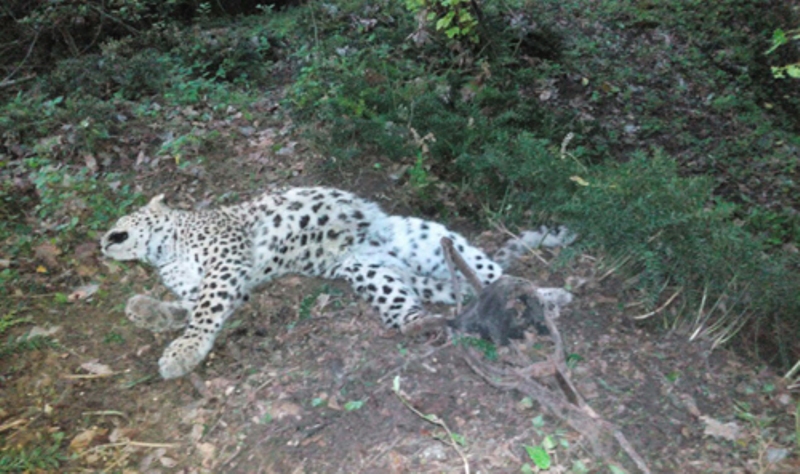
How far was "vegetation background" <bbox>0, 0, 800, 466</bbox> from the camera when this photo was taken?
457cm

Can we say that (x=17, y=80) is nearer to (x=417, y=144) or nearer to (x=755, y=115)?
(x=417, y=144)

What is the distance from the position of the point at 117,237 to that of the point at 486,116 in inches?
158

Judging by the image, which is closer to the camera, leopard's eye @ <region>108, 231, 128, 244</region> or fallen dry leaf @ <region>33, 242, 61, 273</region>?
leopard's eye @ <region>108, 231, 128, 244</region>

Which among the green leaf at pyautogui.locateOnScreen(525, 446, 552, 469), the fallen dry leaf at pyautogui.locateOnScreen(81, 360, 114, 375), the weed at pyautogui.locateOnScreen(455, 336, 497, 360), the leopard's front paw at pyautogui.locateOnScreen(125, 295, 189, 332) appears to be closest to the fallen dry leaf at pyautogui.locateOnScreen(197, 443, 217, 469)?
the fallen dry leaf at pyautogui.locateOnScreen(81, 360, 114, 375)

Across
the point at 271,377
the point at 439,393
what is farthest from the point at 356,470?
the point at 271,377

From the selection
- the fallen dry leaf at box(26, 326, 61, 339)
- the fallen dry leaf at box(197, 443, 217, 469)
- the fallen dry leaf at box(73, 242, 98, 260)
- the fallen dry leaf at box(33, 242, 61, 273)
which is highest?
the fallen dry leaf at box(197, 443, 217, 469)

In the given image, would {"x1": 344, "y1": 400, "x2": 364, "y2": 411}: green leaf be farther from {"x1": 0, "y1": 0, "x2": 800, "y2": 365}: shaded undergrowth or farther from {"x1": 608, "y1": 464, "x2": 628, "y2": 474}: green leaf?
{"x1": 0, "y1": 0, "x2": 800, "y2": 365}: shaded undergrowth

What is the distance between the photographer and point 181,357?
15.3ft

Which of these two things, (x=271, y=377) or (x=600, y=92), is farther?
(x=600, y=92)

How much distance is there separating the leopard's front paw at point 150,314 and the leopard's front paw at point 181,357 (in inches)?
16.3

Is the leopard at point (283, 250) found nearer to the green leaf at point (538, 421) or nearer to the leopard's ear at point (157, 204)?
the leopard's ear at point (157, 204)

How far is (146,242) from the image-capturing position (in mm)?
5945

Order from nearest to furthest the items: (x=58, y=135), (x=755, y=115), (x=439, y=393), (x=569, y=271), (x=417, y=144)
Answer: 1. (x=439, y=393)
2. (x=569, y=271)
3. (x=417, y=144)
4. (x=58, y=135)
5. (x=755, y=115)

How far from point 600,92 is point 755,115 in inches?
79.0
